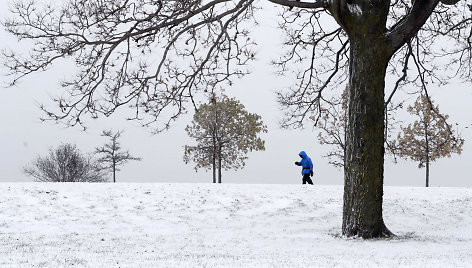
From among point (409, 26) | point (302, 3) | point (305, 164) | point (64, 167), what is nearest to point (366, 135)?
point (409, 26)

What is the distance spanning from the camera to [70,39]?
37.8 ft

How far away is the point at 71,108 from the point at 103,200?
3.70 metres

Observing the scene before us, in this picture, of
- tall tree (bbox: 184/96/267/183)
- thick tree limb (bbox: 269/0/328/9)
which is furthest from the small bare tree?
thick tree limb (bbox: 269/0/328/9)

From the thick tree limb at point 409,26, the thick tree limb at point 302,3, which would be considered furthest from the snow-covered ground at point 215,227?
the thick tree limb at point 302,3

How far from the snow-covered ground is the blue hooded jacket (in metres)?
2.63

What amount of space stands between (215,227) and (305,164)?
9.35 m

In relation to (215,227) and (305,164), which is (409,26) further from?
(305,164)

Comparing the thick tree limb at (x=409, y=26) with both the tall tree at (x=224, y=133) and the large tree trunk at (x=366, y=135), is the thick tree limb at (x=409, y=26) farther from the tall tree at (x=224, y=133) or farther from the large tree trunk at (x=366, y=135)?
the tall tree at (x=224, y=133)

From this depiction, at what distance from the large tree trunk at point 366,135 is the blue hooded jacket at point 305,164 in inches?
413

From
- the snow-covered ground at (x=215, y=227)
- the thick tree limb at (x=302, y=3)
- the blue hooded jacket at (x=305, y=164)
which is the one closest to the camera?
the snow-covered ground at (x=215, y=227)

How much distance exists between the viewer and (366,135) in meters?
9.62

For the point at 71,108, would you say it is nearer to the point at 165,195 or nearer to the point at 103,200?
the point at 103,200

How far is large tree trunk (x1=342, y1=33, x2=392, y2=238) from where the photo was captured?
9.65 metres

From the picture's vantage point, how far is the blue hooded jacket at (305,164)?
20.4 meters
